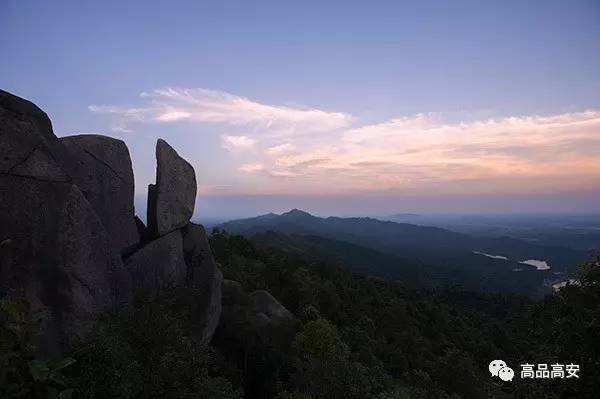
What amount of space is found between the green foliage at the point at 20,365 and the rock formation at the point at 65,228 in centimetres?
675

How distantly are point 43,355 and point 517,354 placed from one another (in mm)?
63974

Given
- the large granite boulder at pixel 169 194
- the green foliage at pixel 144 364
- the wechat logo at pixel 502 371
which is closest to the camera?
the green foliage at pixel 144 364

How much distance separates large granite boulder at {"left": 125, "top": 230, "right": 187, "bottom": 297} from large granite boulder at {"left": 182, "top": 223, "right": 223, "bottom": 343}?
0.64 metres

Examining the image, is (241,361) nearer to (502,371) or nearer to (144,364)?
(502,371)

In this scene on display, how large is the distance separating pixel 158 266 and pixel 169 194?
170 inches

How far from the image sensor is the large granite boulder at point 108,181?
56.9ft

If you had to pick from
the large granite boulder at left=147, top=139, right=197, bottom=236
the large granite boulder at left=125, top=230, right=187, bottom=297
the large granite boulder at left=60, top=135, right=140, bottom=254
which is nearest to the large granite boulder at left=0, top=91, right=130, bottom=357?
the large granite boulder at left=60, top=135, right=140, bottom=254

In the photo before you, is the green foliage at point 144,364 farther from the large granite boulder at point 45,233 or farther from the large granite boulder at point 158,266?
the large granite boulder at point 158,266

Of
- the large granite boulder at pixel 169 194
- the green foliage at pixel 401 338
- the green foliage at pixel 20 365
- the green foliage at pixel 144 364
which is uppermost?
the large granite boulder at pixel 169 194

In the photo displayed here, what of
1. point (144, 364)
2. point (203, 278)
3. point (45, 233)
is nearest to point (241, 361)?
point (203, 278)

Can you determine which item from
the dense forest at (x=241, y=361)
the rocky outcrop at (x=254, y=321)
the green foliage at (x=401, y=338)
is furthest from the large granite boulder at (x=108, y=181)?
the green foliage at (x=401, y=338)

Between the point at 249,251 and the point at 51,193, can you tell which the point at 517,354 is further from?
the point at 51,193

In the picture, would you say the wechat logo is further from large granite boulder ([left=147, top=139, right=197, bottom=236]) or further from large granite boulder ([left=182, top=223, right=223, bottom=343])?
large granite boulder ([left=147, top=139, right=197, bottom=236])

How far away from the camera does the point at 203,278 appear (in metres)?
23.2
